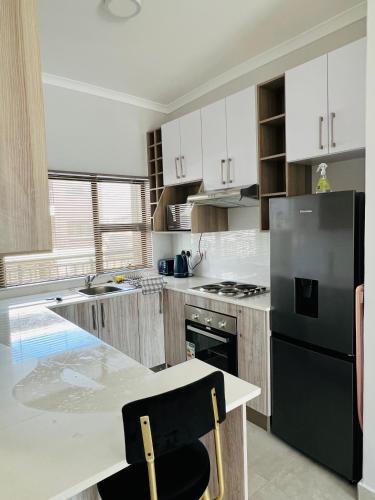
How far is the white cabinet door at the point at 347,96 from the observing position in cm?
194

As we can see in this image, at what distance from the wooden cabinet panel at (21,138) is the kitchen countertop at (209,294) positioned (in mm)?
1982

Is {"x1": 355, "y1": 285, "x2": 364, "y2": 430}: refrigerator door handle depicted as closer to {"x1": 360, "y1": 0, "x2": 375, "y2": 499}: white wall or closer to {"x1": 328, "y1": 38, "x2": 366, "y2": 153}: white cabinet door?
{"x1": 360, "y1": 0, "x2": 375, "y2": 499}: white wall

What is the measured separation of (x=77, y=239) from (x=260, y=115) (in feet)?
6.96

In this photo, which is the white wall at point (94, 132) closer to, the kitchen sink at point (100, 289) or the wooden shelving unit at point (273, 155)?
the kitchen sink at point (100, 289)

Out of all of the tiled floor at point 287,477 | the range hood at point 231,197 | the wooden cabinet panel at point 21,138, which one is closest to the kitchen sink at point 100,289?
the range hood at point 231,197

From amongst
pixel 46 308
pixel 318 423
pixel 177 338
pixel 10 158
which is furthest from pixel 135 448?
pixel 177 338

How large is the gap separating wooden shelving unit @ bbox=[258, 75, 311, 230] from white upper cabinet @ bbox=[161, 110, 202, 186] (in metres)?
0.70

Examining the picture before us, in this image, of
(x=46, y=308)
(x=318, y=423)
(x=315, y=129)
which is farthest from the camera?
(x=46, y=308)

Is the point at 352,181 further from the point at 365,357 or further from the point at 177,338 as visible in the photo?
the point at 177,338

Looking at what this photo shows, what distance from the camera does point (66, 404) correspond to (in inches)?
45.9

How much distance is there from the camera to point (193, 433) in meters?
0.94

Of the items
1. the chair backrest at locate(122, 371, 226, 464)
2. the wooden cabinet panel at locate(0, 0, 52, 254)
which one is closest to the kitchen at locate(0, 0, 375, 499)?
the wooden cabinet panel at locate(0, 0, 52, 254)

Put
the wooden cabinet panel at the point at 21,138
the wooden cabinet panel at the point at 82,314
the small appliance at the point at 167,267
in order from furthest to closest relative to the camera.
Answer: the small appliance at the point at 167,267 → the wooden cabinet panel at the point at 82,314 → the wooden cabinet panel at the point at 21,138

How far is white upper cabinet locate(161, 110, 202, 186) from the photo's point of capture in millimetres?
3146
